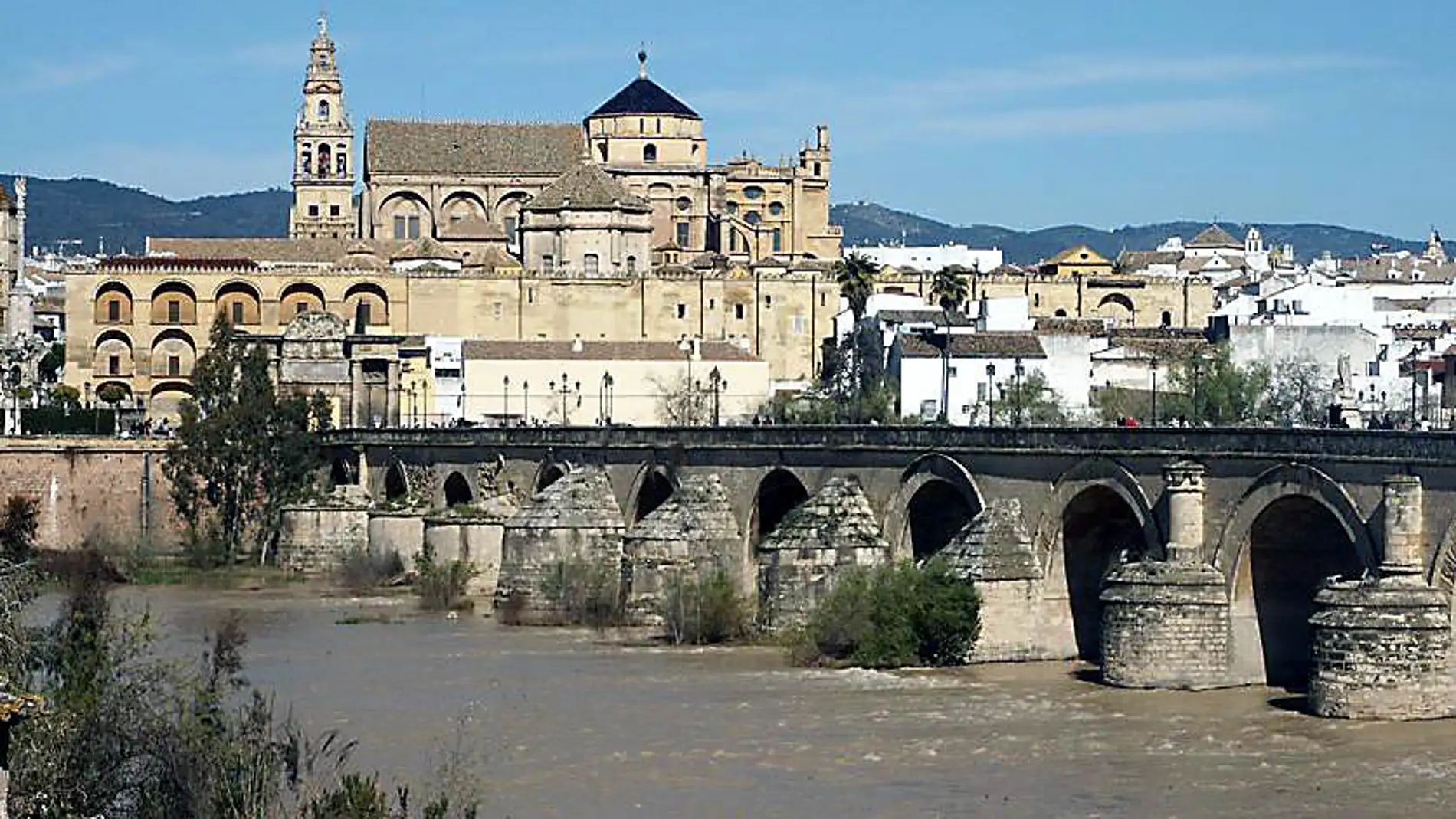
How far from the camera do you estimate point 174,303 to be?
10962 cm

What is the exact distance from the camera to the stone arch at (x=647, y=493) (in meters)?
61.5

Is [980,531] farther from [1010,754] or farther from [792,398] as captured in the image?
[792,398]

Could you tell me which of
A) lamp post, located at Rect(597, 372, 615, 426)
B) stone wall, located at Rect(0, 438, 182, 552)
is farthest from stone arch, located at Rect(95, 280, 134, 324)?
stone wall, located at Rect(0, 438, 182, 552)

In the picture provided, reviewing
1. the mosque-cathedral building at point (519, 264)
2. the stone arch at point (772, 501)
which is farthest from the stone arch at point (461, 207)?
the stone arch at point (772, 501)

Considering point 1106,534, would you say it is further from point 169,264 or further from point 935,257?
point 935,257

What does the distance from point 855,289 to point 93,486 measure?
3161 centimetres

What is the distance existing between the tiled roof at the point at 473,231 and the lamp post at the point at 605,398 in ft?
89.8

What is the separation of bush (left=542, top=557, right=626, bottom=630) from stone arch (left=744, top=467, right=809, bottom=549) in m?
2.76

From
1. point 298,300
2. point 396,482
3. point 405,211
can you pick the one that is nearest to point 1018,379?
point 396,482

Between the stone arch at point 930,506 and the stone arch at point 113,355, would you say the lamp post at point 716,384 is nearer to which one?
the stone arch at point 113,355

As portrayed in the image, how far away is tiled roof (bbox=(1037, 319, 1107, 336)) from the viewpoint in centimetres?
8850

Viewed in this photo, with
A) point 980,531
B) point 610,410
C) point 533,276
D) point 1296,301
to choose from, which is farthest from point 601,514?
point 533,276

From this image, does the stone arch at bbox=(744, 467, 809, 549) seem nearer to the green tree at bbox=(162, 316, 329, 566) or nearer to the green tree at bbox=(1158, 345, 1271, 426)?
the green tree at bbox=(1158, 345, 1271, 426)

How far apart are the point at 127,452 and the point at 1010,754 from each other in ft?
165
